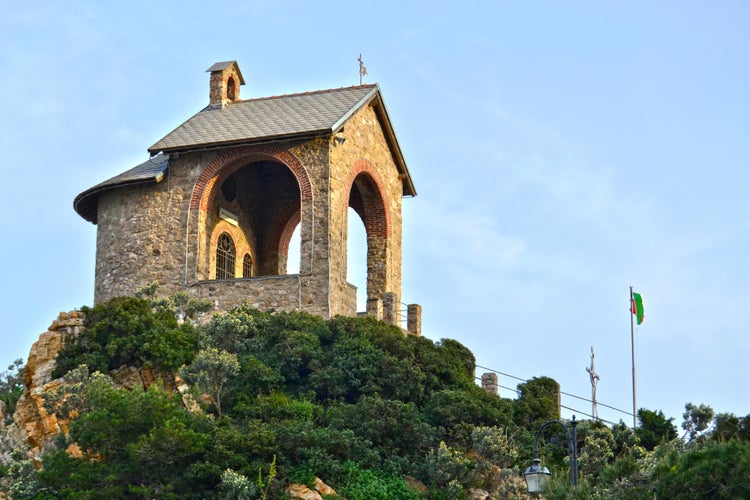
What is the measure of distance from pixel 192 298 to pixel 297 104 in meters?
6.93

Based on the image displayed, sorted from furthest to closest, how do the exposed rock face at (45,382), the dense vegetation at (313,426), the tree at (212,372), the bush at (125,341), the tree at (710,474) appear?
the bush at (125,341) → the tree at (212,372) → the exposed rock face at (45,382) → the dense vegetation at (313,426) → the tree at (710,474)

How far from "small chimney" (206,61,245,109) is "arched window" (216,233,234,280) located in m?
4.23

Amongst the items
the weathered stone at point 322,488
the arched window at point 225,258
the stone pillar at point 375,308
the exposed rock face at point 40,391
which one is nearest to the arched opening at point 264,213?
the arched window at point 225,258

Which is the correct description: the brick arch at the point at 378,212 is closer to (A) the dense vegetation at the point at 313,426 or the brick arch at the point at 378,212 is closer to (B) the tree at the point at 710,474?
(A) the dense vegetation at the point at 313,426

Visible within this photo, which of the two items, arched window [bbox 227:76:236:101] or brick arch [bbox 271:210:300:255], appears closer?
arched window [bbox 227:76:236:101]

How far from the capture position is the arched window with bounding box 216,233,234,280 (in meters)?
36.2

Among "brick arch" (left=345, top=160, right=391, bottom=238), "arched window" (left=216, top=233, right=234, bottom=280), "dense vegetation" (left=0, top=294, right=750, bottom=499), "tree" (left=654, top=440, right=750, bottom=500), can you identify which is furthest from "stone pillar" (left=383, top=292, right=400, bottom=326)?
"tree" (left=654, top=440, right=750, bottom=500)

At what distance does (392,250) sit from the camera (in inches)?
1474

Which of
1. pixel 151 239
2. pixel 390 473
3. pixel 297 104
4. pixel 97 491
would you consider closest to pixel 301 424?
pixel 390 473

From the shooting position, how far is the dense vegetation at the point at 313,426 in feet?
78.3

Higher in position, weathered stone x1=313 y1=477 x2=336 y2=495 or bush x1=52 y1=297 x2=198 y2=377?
bush x1=52 y1=297 x2=198 y2=377

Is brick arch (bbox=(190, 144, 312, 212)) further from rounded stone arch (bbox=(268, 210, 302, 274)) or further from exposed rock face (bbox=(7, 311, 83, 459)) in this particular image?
exposed rock face (bbox=(7, 311, 83, 459))

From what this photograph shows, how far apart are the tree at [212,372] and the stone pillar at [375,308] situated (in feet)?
24.3

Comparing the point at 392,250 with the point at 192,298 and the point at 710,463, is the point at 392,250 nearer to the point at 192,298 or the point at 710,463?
the point at 192,298
